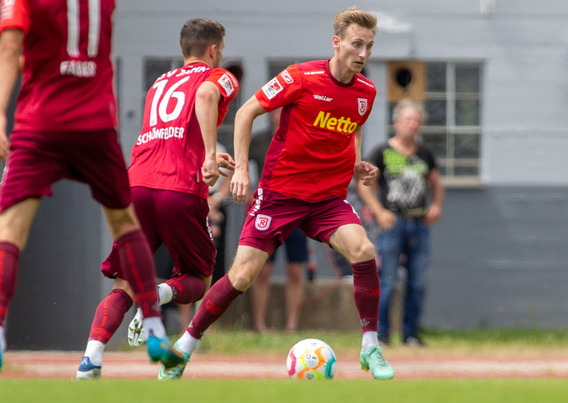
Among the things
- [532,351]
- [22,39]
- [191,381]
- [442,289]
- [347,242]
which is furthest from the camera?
[442,289]

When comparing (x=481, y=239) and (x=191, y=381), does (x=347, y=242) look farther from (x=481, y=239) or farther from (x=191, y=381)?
(x=481, y=239)

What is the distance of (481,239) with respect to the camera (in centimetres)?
1020

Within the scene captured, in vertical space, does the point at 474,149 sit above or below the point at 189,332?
above

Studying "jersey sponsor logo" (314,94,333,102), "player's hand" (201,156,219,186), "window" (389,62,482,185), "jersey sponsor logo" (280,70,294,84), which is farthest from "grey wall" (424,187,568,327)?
"player's hand" (201,156,219,186)

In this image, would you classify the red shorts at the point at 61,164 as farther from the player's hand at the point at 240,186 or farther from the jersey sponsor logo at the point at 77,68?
the player's hand at the point at 240,186

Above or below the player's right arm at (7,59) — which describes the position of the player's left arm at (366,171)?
below

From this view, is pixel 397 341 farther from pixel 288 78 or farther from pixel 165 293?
pixel 288 78

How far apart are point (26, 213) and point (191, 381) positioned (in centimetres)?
115

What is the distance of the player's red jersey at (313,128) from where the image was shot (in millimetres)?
5355

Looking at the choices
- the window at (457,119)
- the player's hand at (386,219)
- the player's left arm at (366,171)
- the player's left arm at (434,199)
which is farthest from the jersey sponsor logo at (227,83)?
the window at (457,119)

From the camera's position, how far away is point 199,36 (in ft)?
17.7

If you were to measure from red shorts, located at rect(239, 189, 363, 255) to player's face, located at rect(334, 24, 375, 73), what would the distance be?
84 cm

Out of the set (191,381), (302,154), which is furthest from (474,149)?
(191,381)

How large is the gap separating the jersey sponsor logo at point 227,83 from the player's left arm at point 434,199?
3536 mm
